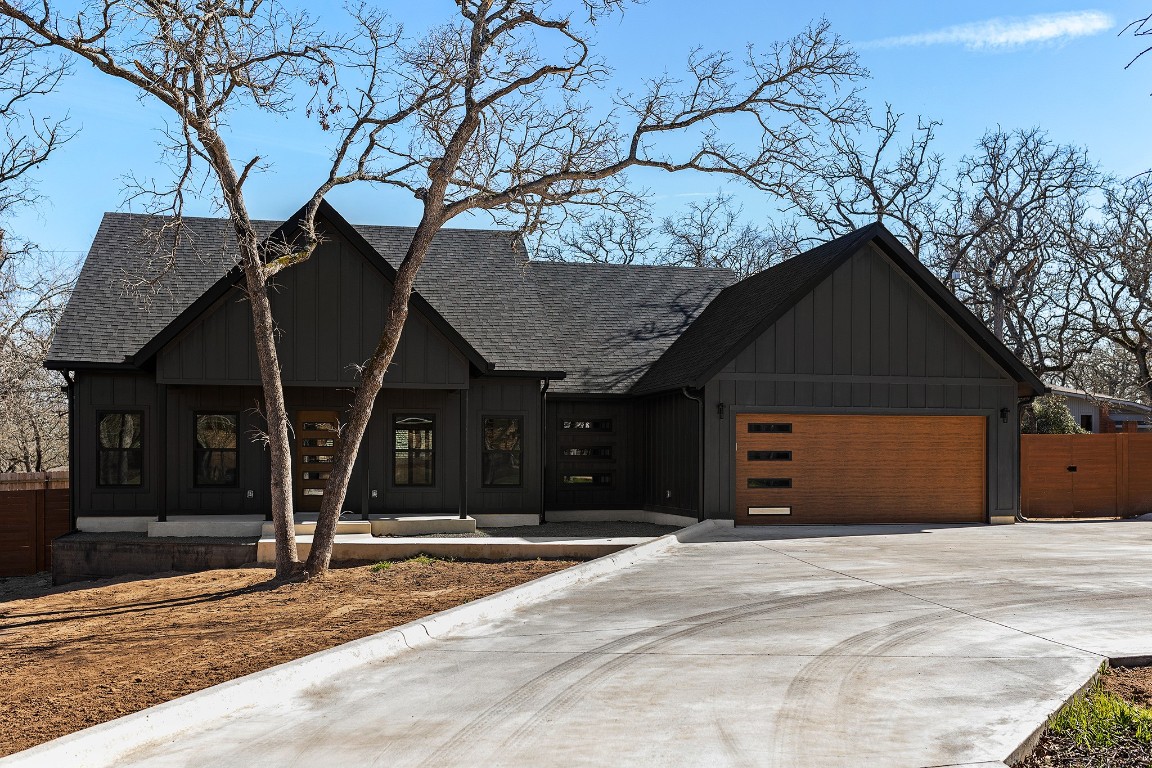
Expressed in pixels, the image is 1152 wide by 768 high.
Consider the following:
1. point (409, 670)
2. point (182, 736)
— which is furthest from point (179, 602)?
point (182, 736)

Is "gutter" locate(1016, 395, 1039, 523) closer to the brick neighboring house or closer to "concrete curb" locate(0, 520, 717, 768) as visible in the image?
the brick neighboring house

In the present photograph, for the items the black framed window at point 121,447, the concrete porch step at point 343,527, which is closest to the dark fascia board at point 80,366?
the black framed window at point 121,447

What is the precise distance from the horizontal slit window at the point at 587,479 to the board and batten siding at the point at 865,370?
3.54 m

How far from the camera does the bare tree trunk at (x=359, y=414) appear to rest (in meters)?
13.0

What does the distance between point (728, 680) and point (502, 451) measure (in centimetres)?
1318

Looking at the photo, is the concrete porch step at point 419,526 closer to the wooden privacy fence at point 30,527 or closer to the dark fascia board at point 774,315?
the dark fascia board at point 774,315

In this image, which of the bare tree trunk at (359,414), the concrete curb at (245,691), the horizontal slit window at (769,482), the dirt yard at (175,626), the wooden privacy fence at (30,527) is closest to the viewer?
the concrete curb at (245,691)

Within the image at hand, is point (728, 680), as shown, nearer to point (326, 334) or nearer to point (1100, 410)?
point (326, 334)

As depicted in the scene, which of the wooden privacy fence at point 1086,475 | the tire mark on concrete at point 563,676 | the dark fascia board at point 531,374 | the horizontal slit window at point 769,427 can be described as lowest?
the tire mark on concrete at point 563,676


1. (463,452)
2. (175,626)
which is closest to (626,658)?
(175,626)

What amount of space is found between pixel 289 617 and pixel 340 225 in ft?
29.7

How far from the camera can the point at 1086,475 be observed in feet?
70.9

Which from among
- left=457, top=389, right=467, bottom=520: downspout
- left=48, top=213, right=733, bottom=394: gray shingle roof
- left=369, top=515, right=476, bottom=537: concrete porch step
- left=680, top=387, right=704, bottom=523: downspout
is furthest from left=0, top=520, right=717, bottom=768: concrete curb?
left=48, top=213, right=733, bottom=394: gray shingle roof

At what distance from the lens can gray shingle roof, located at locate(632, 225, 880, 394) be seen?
18656 millimetres
